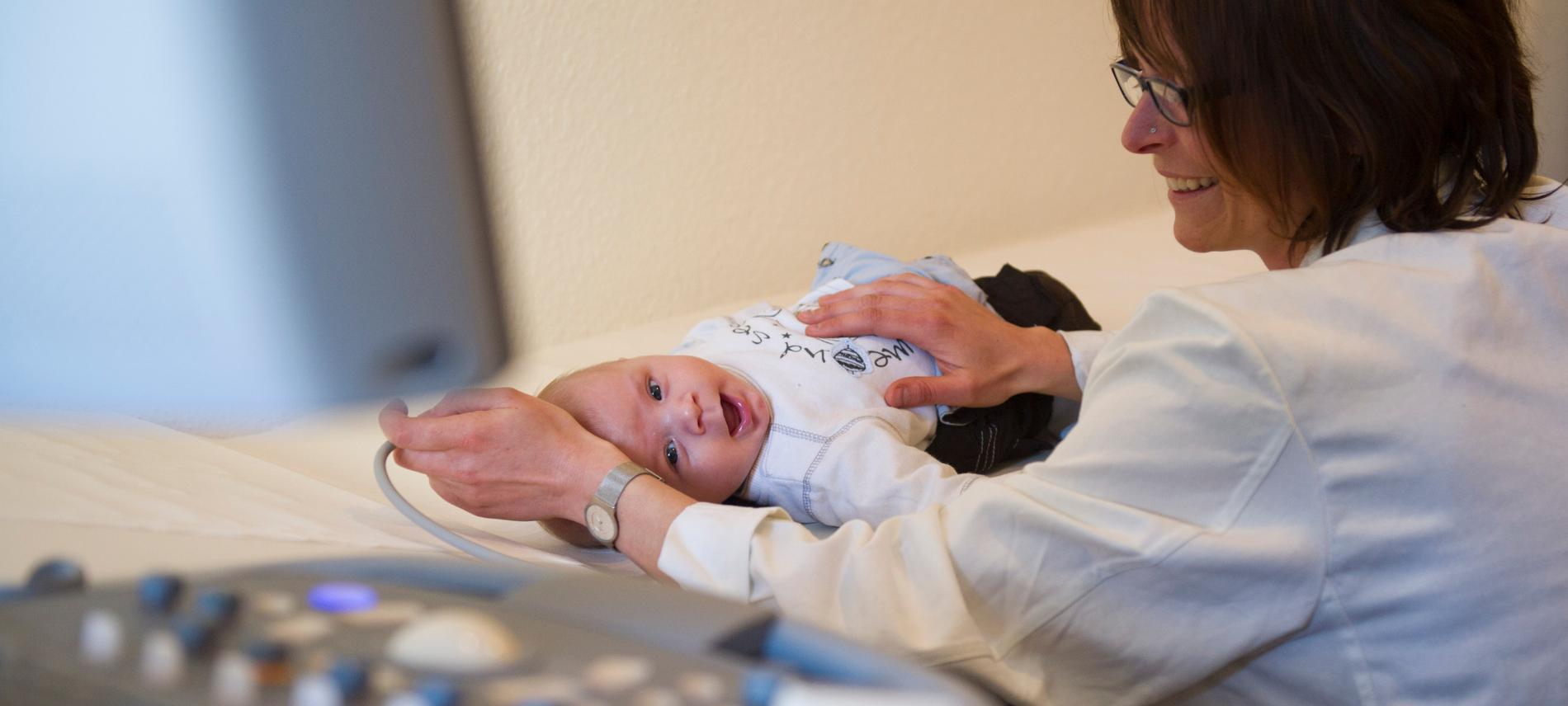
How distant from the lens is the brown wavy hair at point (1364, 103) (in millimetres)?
923

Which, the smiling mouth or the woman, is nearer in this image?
the woman

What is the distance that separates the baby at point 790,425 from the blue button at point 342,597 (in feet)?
2.38

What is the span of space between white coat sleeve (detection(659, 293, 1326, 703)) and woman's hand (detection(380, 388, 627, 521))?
27cm

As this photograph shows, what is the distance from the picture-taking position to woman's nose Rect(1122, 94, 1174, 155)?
114 centimetres

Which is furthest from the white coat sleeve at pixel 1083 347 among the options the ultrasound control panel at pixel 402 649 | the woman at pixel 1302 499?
the ultrasound control panel at pixel 402 649

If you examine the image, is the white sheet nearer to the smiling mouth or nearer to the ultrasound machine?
the ultrasound machine

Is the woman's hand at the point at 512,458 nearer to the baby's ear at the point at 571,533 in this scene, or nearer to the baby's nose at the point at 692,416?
the baby's ear at the point at 571,533

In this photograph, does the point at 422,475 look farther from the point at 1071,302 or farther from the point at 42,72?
the point at 42,72

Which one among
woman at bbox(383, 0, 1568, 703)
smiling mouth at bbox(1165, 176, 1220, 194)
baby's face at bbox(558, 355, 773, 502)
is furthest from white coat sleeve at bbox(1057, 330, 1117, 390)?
woman at bbox(383, 0, 1568, 703)

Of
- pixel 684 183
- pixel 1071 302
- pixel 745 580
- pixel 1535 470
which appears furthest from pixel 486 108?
pixel 684 183

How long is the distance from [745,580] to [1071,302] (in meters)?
1.03

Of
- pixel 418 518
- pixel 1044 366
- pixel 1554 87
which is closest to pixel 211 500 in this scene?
pixel 418 518

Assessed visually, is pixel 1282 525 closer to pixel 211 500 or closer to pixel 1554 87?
pixel 211 500

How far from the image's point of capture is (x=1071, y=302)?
5.79 ft
